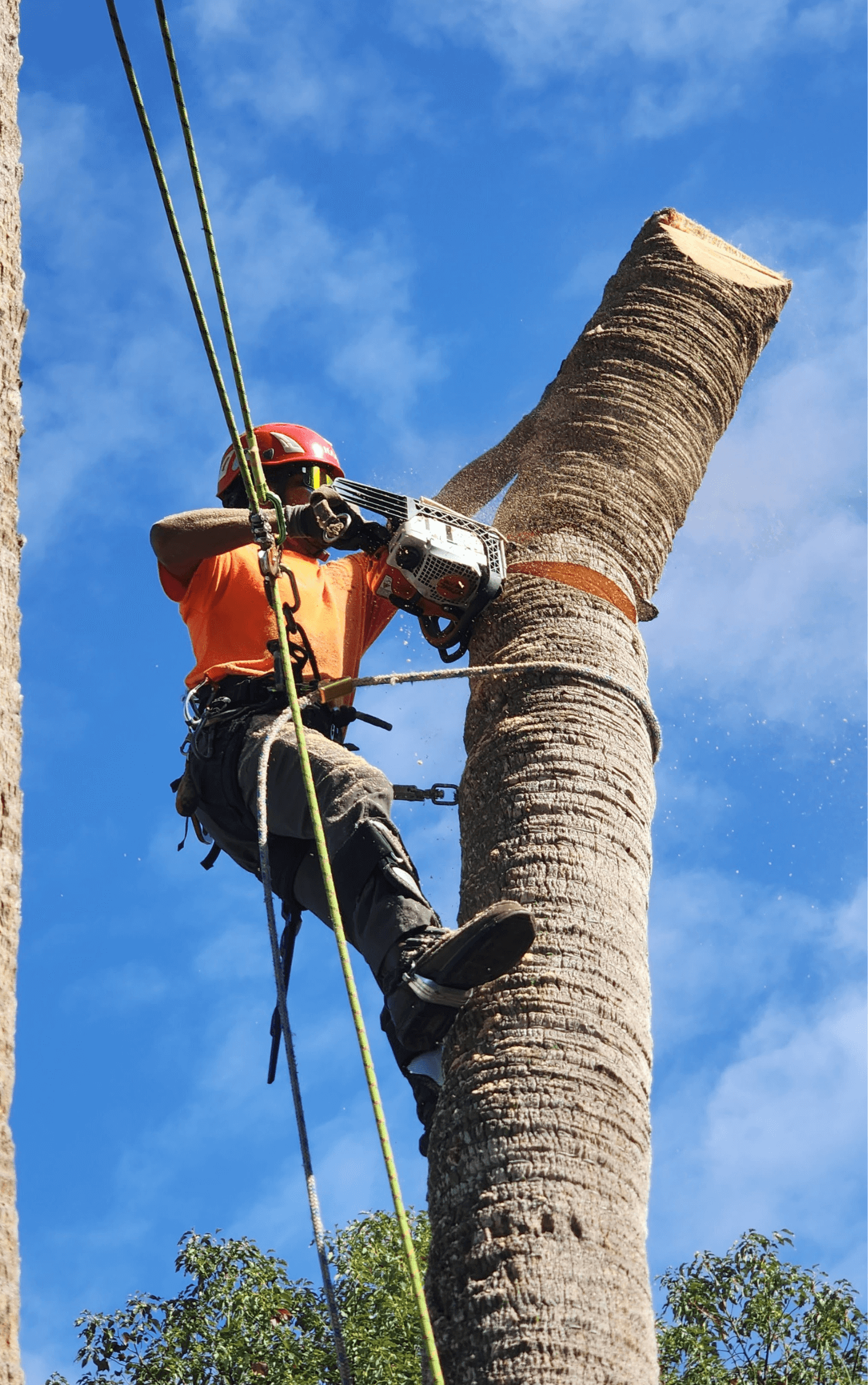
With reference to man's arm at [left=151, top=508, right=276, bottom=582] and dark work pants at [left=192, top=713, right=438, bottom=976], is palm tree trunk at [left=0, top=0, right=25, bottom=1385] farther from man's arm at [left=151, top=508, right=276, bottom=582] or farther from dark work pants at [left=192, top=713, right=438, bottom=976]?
man's arm at [left=151, top=508, right=276, bottom=582]

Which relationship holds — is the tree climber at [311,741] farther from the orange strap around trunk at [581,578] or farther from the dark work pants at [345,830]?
the orange strap around trunk at [581,578]

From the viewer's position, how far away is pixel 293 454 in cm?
519

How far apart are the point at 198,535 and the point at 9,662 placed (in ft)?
5.59

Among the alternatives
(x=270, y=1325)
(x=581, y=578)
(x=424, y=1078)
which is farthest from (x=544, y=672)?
(x=270, y=1325)

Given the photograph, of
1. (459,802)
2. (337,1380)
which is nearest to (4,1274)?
(459,802)

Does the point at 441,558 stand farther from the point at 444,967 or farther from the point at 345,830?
the point at 444,967

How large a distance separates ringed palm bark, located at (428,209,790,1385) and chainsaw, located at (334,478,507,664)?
0.08m

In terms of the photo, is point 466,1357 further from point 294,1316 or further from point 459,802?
point 294,1316

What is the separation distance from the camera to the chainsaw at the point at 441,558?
4.34 meters

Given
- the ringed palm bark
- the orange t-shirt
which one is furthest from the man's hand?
the ringed palm bark

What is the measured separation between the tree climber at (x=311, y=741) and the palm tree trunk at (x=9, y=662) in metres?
1.01

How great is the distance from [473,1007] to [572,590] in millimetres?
1340

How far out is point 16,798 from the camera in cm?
277

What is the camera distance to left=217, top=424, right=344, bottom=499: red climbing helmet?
5188 mm
